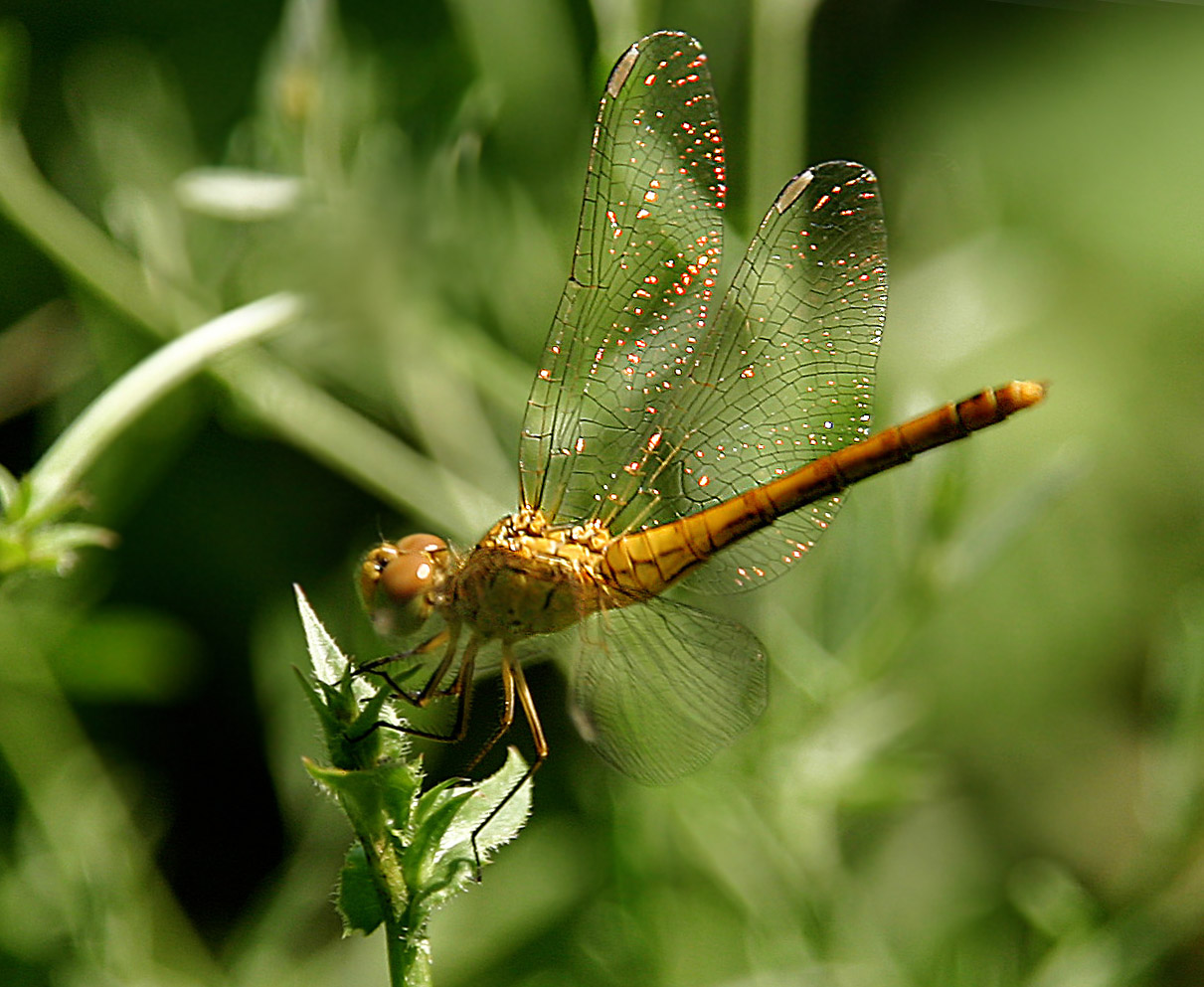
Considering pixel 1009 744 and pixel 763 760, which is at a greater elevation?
pixel 763 760

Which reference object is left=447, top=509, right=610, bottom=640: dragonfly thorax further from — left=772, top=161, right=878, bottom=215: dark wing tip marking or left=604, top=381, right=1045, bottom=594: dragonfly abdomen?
left=772, top=161, right=878, bottom=215: dark wing tip marking

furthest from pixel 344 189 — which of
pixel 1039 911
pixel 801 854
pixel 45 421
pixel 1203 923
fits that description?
pixel 1203 923

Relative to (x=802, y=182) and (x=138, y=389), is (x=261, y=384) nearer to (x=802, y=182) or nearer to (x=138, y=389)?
(x=138, y=389)

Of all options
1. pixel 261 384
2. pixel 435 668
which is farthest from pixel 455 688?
pixel 261 384

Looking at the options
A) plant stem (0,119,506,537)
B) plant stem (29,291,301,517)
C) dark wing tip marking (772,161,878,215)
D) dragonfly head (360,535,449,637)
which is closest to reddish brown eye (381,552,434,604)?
dragonfly head (360,535,449,637)

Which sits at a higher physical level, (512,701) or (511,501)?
(511,501)

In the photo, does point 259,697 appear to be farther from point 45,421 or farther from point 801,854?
point 801,854

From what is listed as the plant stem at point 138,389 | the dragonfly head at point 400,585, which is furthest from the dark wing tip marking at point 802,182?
the plant stem at point 138,389
